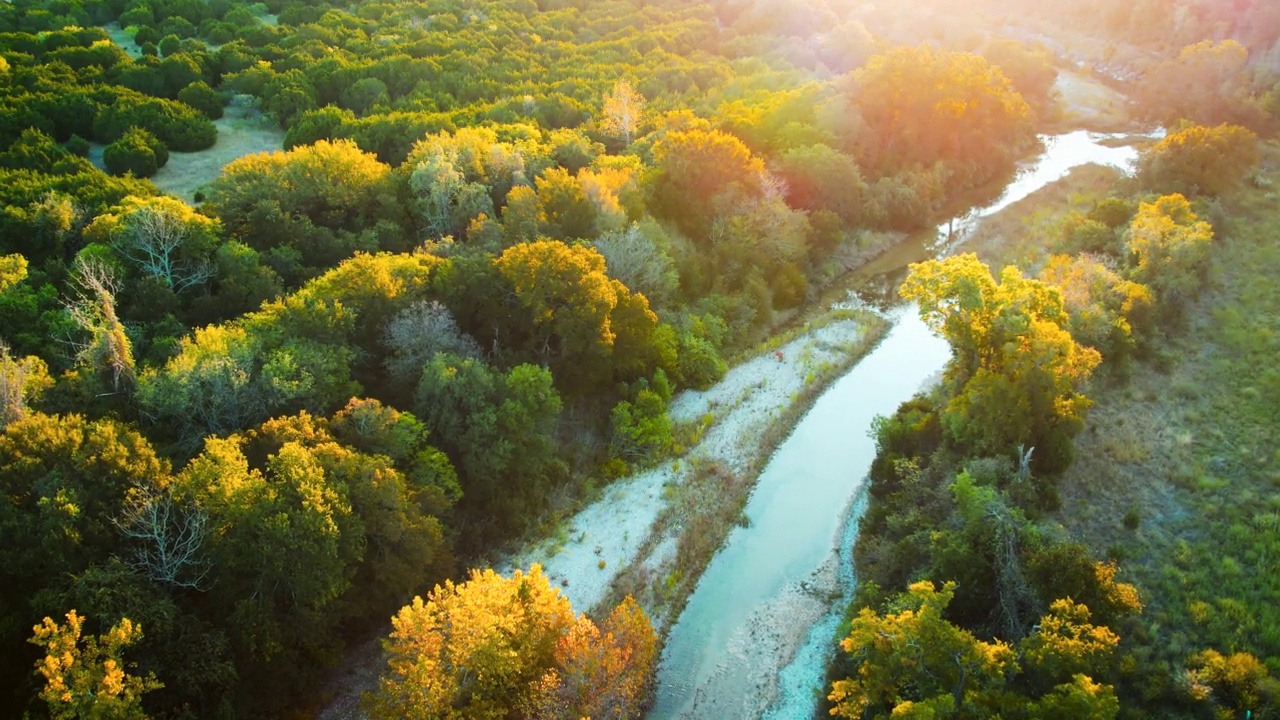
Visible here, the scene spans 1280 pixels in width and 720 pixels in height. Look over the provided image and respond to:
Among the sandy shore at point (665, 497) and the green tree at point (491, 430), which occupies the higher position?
the green tree at point (491, 430)

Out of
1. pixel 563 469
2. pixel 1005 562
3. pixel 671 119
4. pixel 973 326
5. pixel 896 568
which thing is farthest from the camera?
pixel 671 119

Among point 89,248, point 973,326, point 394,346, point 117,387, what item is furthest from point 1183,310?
point 89,248

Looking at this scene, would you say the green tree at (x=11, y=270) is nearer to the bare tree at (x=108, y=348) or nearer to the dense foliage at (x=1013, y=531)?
the bare tree at (x=108, y=348)

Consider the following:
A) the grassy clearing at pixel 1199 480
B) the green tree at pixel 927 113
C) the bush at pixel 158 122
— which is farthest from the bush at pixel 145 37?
the grassy clearing at pixel 1199 480

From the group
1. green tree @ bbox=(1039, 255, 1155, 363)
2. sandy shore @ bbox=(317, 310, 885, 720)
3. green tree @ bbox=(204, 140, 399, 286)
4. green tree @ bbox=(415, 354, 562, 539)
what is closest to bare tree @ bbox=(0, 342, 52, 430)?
green tree @ bbox=(204, 140, 399, 286)

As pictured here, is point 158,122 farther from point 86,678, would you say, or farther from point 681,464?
point 86,678

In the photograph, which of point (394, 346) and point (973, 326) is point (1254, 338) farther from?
point (394, 346)
